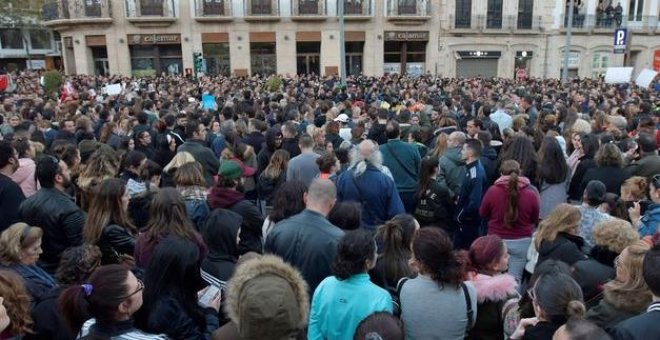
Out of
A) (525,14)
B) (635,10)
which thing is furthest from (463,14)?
(635,10)

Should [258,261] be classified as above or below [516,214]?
above

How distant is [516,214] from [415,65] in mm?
31885

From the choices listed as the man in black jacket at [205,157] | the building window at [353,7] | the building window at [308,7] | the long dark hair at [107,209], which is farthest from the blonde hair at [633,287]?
the building window at [308,7]

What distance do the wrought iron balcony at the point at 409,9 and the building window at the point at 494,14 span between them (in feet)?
13.2

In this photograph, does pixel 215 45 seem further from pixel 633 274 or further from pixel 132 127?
pixel 633 274

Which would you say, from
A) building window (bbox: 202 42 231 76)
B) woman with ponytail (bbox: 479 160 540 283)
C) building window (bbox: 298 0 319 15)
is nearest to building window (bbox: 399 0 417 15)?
building window (bbox: 298 0 319 15)

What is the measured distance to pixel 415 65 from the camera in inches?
1407

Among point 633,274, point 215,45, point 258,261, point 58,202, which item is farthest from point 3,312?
point 215,45

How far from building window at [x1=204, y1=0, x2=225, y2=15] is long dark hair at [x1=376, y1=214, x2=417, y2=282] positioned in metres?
32.5

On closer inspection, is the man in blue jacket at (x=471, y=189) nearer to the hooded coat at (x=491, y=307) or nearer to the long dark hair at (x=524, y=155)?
the long dark hair at (x=524, y=155)

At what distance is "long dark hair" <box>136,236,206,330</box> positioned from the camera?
3.19m

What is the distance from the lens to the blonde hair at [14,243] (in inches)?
139

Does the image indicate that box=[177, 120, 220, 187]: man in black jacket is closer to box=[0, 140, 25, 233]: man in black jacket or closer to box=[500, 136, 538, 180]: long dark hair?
box=[0, 140, 25, 233]: man in black jacket

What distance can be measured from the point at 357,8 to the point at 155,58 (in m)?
Answer: 13.7
